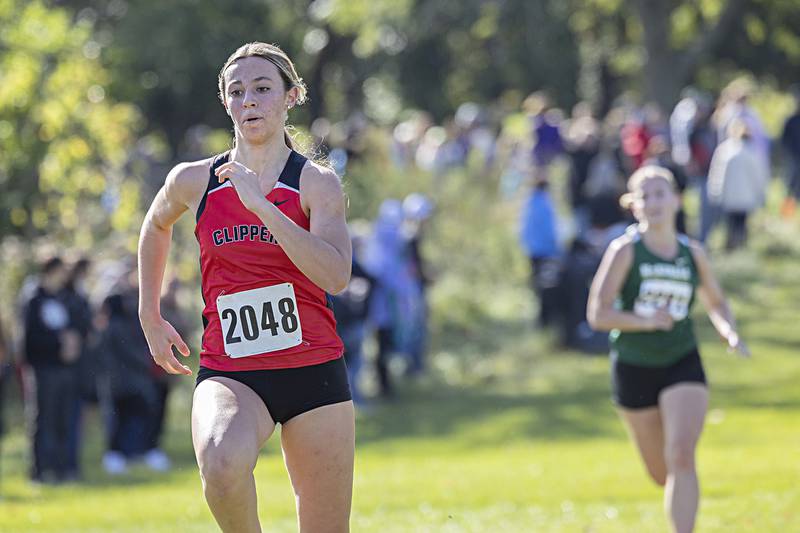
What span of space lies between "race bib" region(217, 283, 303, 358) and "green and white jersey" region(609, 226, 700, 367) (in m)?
3.13

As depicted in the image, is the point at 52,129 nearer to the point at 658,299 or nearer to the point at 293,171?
the point at 658,299

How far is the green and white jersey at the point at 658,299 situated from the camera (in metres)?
8.06

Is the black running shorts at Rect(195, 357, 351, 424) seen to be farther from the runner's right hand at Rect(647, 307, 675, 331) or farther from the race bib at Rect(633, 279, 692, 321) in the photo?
the race bib at Rect(633, 279, 692, 321)

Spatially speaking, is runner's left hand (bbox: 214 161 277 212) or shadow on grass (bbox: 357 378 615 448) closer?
runner's left hand (bbox: 214 161 277 212)

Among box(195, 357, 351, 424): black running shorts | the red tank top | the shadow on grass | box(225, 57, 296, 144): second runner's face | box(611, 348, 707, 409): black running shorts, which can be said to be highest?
box(225, 57, 296, 144): second runner's face

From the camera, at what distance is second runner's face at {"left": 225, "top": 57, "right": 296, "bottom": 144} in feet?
18.1

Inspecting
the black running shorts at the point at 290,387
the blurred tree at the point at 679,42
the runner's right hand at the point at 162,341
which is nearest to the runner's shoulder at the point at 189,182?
the runner's right hand at the point at 162,341

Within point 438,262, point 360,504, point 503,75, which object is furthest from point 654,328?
point 503,75

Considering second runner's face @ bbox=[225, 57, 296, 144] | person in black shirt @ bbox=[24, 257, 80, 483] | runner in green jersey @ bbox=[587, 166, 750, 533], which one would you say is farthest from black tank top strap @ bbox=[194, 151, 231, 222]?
person in black shirt @ bbox=[24, 257, 80, 483]

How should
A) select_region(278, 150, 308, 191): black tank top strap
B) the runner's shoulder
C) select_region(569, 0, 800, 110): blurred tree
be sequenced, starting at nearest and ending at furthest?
select_region(278, 150, 308, 191): black tank top strap, the runner's shoulder, select_region(569, 0, 800, 110): blurred tree

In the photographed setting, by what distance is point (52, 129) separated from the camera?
660 inches

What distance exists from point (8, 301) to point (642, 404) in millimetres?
13076

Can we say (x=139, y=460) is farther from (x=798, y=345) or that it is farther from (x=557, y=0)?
(x=557, y=0)

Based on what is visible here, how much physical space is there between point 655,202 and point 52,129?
10181 millimetres
